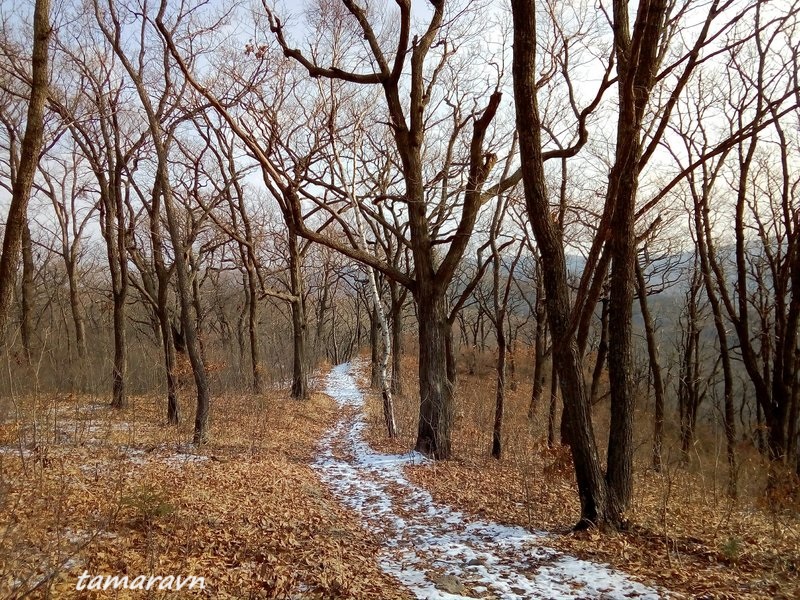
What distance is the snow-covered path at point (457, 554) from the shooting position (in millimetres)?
3932

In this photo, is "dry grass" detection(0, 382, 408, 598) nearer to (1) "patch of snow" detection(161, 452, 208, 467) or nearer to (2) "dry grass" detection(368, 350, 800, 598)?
(1) "patch of snow" detection(161, 452, 208, 467)

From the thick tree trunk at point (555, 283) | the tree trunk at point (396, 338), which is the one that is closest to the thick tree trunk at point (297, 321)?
the tree trunk at point (396, 338)

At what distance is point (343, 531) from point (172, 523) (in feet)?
5.75

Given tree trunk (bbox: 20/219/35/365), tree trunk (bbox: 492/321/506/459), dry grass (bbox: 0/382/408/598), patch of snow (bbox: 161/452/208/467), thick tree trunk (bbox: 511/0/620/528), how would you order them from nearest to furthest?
dry grass (bbox: 0/382/408/598) → thick tree trunk (bbox: 511/0/620/528) → patch of snow (bbox: 161/452/208/467) → tree trunk (bbox: 492/321/506/459) → tree trunk (bbox: 20/219/35/365)

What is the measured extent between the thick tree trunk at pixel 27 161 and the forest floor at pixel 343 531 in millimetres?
1571

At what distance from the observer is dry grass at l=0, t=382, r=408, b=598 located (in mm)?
3564

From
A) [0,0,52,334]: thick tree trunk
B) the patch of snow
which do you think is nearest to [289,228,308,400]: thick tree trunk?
the patch of snow

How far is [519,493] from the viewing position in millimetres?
7051

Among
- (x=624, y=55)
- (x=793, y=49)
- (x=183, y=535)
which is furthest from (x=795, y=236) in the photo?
(x=183, y=535)

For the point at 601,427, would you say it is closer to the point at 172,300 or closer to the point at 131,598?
the point at 131,598

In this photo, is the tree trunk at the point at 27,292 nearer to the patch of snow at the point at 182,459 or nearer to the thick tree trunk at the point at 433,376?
the patch of snow at the point at 182,459

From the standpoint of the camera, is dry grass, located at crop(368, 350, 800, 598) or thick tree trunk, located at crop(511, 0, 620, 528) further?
thick tree trunk, located at crop(511, 0, 620, 528)

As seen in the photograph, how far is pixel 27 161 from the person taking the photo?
206 inches

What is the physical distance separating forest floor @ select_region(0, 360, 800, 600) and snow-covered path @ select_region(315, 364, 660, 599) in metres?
0.02
